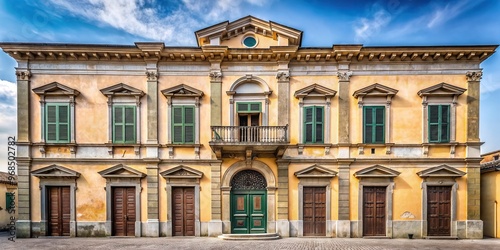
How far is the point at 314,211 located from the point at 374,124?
16.9 feet

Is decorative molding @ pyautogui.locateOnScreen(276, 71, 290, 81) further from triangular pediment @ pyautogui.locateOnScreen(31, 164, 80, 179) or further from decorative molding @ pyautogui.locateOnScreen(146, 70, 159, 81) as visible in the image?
triangular pediment @ pyautogui.locateOnScreen(31, 164, 80, 179)

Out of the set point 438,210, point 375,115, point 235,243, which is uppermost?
point 375,115

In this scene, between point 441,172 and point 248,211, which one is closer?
point 441,172

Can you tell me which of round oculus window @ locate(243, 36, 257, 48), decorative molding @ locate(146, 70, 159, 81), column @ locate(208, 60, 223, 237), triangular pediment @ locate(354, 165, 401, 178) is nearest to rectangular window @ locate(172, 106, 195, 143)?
column @ locate(208, 60, 223, 237)

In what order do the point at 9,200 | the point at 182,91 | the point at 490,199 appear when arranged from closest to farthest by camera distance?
the point at 490,199, the point at 182,91, the point at 9,200

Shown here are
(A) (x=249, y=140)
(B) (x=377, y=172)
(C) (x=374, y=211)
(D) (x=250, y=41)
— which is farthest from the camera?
(D) (x=250, y=41)

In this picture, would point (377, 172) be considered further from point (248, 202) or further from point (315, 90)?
point (248, 202)

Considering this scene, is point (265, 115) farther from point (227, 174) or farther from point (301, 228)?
point (301, 228)

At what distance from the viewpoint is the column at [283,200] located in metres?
14.2

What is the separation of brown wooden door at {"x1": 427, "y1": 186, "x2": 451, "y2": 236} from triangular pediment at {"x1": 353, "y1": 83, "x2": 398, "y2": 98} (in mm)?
4971

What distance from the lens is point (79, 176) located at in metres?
14.2

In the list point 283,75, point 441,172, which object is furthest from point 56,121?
point 441,172

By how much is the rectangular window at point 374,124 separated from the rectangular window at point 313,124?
2131 mm

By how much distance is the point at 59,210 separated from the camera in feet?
46.9
